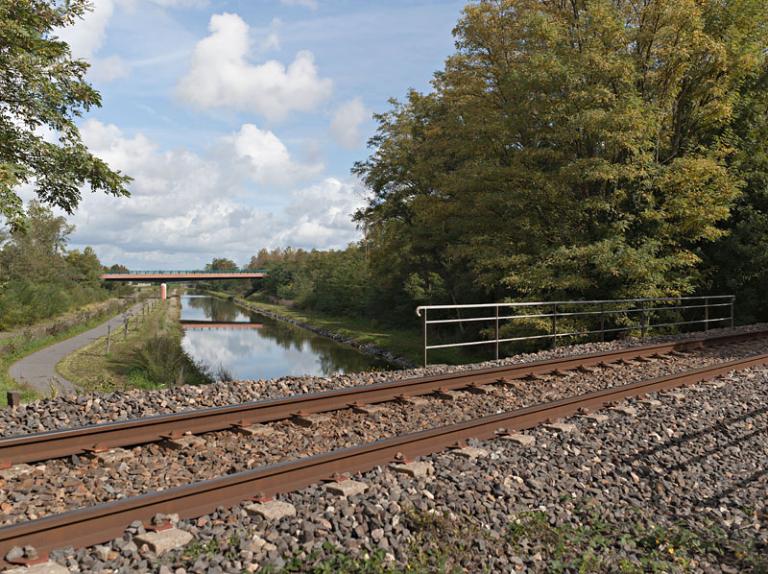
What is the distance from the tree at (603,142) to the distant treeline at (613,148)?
6cm

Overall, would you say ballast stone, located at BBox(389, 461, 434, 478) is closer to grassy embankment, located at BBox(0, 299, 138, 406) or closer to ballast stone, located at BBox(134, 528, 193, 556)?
ballast stone, located at BBox(134, 528, 193, 556)

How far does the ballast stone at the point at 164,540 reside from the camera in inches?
154

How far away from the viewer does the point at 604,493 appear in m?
5.28

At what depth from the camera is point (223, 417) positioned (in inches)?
270

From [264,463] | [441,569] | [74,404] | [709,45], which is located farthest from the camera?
[709,45]

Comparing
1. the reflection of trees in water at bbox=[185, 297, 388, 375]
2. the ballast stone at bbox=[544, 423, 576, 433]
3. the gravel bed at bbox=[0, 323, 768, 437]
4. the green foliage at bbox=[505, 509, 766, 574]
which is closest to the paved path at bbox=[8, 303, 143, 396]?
the gravel bed at bbox=[0, 323, 768, 437]

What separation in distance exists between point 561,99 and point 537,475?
50.6 ft

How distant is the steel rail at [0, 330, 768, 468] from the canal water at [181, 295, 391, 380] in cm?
1378

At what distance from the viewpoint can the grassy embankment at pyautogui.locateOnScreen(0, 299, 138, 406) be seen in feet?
53.6

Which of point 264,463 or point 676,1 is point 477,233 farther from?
point 264,463

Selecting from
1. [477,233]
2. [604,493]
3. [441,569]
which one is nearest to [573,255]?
[477,233]

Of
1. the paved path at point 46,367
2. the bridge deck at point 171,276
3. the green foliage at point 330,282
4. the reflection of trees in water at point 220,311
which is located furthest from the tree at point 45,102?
the bridge deck at point 171,276

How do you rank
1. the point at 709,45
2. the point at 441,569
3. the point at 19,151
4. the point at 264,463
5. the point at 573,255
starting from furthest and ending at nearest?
1. the point at 709,45
2. the point at 573,255
3. the point at 19,151
4. the point at 264,463
5. the point at 441,569

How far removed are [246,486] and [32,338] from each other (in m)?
28.9
